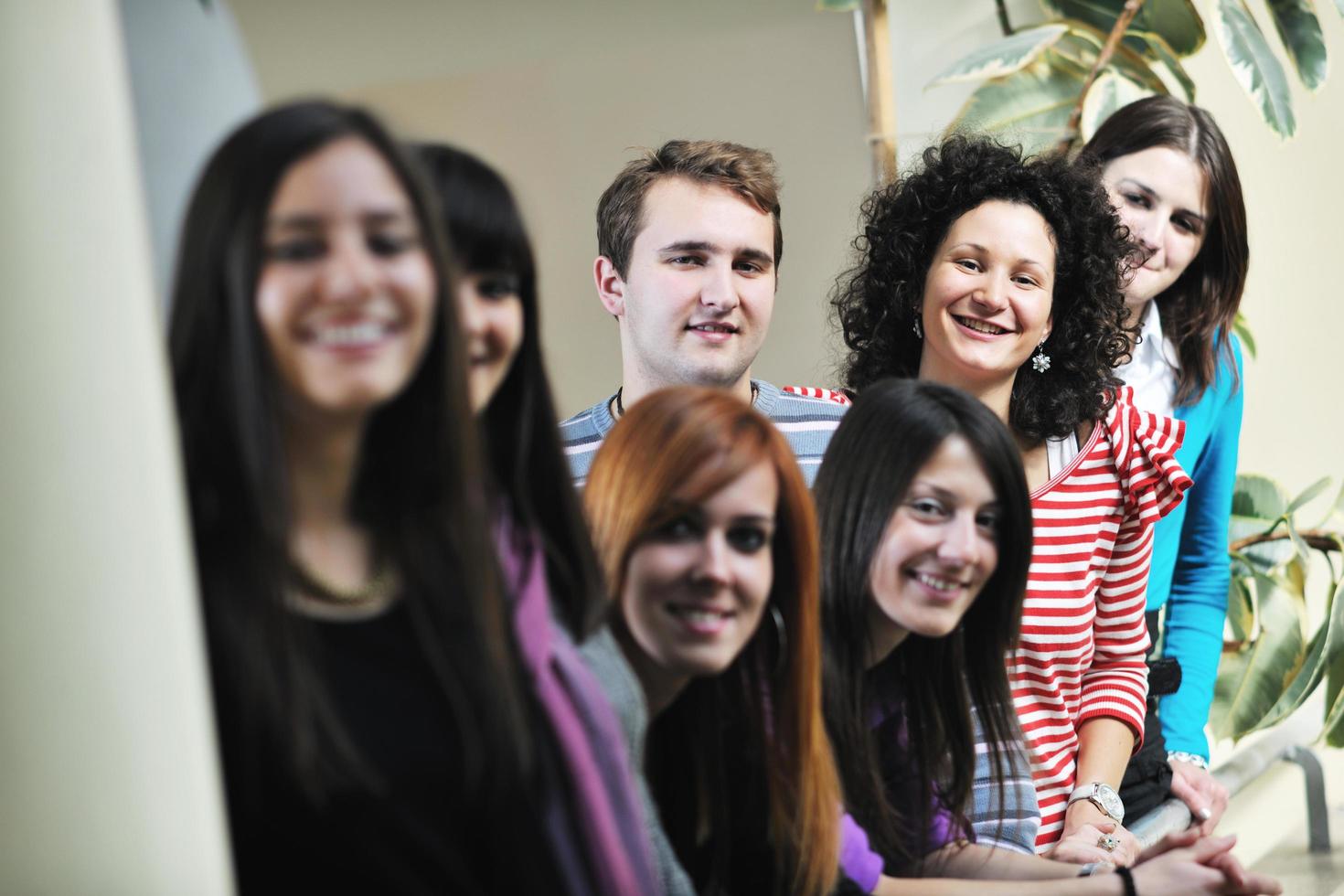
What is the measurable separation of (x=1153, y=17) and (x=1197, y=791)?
3.18ft

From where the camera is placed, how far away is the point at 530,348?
1.89 feet

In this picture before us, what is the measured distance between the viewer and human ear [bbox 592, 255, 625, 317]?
31.6 inches

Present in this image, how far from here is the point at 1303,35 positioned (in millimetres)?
1705

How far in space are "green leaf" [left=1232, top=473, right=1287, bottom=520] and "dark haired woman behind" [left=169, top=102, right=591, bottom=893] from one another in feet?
4.83

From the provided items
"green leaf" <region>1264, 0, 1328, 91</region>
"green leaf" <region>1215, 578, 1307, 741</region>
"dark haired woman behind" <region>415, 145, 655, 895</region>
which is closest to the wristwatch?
"dark haired woman behind" <region>415, 145, 655, 895</region>

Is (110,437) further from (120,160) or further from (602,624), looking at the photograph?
(602,624)

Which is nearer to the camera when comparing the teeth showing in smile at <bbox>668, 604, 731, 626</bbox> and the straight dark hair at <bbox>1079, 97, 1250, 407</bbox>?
the teeth showing in smile at <bbox>668, 604, 731, 626</bbox>

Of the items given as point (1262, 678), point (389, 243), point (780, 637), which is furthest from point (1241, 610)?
point (389, 243)

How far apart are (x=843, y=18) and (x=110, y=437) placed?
704mm

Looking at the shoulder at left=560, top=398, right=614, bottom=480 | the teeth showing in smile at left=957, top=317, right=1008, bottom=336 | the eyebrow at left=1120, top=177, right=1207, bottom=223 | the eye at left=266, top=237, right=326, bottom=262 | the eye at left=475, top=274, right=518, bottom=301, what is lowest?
the shoulder at left=560, top=398, right=614, bottom=480

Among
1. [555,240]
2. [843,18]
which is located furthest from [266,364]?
[843,18]

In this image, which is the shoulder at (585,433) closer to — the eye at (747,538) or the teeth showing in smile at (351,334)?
the eye at (747,538)

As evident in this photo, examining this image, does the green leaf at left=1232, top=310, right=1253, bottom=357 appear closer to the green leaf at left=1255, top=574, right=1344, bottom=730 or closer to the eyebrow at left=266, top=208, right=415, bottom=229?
the green leaf at left=1255, top=574, right=1344, bottom=730

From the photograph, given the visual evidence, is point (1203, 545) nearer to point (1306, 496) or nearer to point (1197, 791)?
point (1197, 791)
